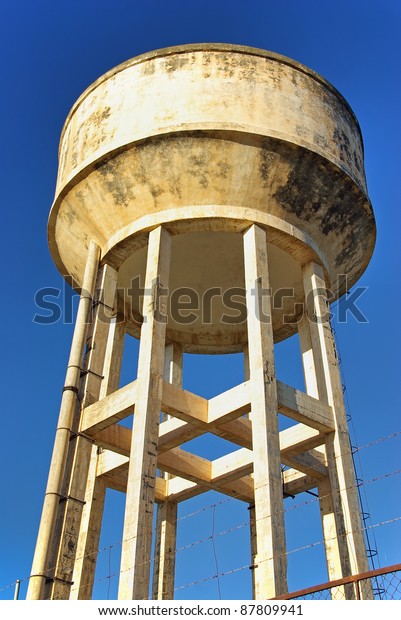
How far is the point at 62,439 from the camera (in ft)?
41.7

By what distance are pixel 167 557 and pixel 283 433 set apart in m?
4.18

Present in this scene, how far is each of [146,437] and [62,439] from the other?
2.10 meters

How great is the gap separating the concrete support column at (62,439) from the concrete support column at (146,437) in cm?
166

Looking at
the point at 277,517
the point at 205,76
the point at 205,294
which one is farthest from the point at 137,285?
the point at 277,517

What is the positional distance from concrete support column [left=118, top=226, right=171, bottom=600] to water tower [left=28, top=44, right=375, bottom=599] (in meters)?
0.04

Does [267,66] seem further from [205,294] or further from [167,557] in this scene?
[167,557]

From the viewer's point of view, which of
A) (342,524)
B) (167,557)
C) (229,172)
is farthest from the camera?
(167,557)

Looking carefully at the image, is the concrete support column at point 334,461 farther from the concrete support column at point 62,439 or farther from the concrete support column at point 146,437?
the concrete support column at point 62,439

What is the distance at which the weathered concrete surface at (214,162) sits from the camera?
1337 cm

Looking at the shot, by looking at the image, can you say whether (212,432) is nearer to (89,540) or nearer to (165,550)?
(89,540)

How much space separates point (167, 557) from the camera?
50.3 feet

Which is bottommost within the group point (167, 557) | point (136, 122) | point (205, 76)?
point (167, 557)
